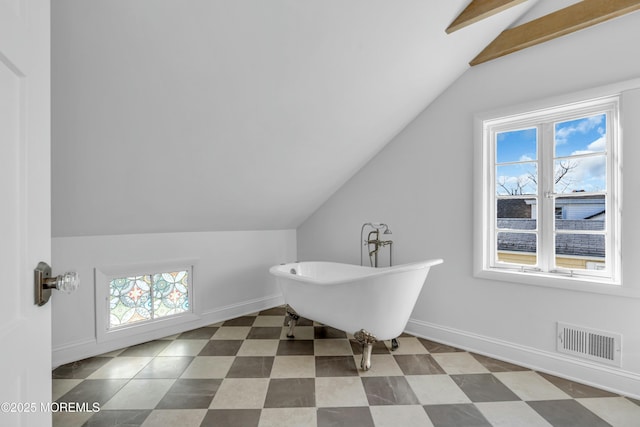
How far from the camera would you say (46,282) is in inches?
28.0

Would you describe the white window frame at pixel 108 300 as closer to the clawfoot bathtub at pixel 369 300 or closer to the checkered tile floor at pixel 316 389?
the checkered tile floor at pixel 316 389

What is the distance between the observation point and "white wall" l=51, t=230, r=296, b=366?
2258 mm

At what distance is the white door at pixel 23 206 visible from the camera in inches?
23.5

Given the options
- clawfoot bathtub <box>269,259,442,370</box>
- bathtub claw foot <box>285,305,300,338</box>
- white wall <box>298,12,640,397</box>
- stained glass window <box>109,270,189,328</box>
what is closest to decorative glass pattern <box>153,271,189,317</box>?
stained glass window <box>109,270,189,328</box>

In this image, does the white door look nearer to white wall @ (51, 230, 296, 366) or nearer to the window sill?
white wall @ (51, 230, 296, 366)

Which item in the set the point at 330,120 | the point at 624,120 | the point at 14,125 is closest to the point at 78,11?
the point at 14,125

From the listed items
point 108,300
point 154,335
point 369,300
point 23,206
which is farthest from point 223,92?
point 154,335

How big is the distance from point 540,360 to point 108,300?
10.6 feet

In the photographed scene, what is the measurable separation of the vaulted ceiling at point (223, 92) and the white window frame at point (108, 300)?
1.04ft

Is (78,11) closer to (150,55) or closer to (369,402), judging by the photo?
(150,55)

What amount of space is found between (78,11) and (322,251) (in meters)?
2.86

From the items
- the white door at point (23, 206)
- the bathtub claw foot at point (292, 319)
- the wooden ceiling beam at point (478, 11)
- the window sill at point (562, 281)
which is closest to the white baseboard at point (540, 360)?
the window sill at point (562, 281)

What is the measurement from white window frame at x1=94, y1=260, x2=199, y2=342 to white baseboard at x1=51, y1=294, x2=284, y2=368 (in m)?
0.03

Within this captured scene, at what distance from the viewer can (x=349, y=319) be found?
2.27 m
